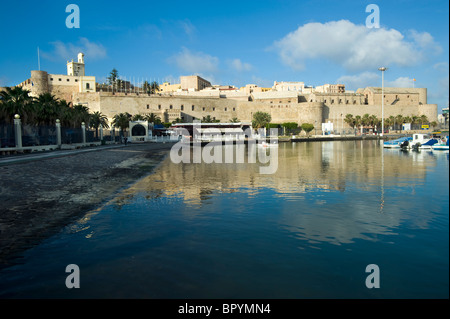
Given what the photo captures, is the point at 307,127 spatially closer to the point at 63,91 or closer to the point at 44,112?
the point at 63,91

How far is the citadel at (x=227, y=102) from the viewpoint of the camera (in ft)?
275

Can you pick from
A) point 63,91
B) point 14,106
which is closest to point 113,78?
point 63,91

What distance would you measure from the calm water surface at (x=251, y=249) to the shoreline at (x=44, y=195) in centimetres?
48

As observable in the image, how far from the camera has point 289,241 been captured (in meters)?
6.59

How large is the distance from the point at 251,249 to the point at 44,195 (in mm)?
8013

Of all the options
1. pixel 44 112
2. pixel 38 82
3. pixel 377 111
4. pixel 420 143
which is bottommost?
pixel 420 143

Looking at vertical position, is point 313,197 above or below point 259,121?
below

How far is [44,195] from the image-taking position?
11.0 meters

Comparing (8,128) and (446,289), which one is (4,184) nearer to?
(446,289)

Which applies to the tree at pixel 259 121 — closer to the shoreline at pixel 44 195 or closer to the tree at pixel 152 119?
the tree at pixel 152 119

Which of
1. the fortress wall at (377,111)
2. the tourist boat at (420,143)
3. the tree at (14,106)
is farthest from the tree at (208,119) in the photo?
the tree at (14,106)

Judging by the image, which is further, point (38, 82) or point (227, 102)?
point (227, 102)
